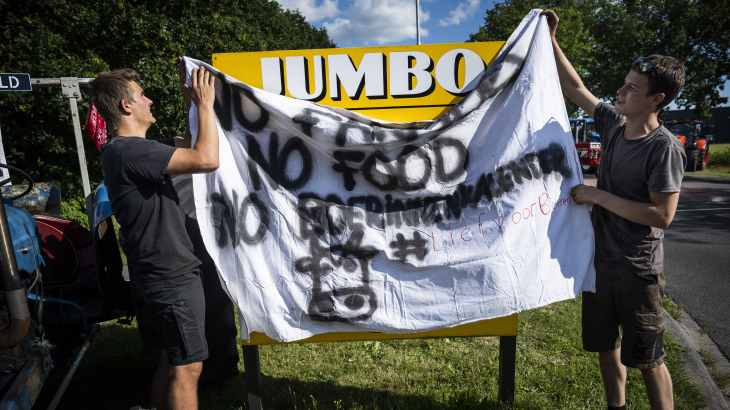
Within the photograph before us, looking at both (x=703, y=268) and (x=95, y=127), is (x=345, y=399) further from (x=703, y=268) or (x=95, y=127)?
(x=703, y=268)

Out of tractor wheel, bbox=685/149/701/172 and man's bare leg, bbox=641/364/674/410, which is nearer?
man's bare leg, bbox=641/364/674/410

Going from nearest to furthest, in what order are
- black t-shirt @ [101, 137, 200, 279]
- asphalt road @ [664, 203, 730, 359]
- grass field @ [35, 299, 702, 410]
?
1. black t-shirt @ [101, 137, 200, 279]
2. grass field @ [35, 299, 702, 410]
3. asphalt road @ [664, 203, 730, 359]

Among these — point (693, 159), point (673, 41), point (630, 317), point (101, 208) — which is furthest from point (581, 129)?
point (101, 208)

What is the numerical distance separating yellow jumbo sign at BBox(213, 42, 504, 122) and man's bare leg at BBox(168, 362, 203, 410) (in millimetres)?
1637

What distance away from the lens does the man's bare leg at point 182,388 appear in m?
2.26

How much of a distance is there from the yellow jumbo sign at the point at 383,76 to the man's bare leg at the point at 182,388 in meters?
1.64

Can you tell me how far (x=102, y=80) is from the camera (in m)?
2.23

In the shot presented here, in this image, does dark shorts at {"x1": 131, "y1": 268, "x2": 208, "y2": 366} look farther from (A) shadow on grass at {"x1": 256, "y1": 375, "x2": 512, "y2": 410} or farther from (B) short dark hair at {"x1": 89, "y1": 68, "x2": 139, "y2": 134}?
(A) shadow on grass at {"x1": 256, "y1": 375, "x2": 512, "y2": 410}

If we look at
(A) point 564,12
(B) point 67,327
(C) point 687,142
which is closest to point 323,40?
(A) point 564,12

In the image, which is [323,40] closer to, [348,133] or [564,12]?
[564,12]

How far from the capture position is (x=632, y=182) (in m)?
2.24

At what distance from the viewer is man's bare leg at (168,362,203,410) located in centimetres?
226

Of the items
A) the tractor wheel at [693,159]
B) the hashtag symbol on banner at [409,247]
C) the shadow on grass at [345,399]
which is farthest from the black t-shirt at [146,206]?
the tractor wheel at [693,159]

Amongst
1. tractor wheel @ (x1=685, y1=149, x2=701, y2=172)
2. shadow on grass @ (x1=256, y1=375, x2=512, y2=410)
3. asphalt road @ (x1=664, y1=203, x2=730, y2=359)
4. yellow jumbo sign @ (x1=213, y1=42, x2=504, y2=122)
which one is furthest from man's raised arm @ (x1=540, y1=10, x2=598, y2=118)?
tractor wheel @ (x1=685, y1=149, x2=701, y2=172)
